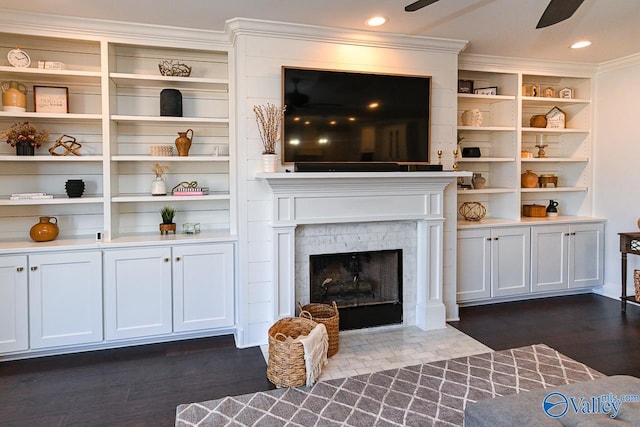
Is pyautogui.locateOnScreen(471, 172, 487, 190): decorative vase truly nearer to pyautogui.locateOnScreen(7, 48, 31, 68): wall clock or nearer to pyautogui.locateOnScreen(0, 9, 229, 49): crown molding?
pyautogui.locateOnScreen(0, 9, 229, 49): crown molding

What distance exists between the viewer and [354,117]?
11.9 ft

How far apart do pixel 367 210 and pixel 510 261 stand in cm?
191

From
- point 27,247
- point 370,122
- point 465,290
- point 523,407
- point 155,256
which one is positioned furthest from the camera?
point 465,290

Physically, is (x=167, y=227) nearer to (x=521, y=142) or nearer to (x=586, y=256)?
(x=521, y=142)

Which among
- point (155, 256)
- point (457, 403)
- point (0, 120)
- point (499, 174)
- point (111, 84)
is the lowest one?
point (457, 403)

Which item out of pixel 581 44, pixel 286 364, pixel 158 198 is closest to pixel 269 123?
pixel 158 198

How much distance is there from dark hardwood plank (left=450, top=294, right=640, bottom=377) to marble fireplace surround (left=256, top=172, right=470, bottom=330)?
0.52m

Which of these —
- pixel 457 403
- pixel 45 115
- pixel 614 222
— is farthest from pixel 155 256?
pixel 614 222

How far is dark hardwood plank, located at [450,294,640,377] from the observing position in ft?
10.8

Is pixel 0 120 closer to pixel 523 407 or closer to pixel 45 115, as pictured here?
pixel 45 115

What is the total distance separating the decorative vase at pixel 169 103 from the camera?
3.62 m

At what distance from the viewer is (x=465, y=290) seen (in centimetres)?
439

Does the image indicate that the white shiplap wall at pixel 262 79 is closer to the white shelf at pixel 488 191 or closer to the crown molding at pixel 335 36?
the crown molding at pixel 335 36

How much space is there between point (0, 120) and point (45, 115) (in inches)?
18.7
